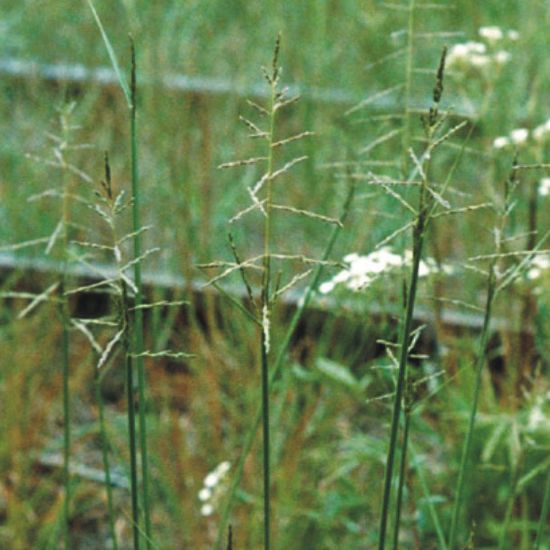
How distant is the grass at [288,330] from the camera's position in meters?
1.77

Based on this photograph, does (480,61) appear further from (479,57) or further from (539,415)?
(539,415)

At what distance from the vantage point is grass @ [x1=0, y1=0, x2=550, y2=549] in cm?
177

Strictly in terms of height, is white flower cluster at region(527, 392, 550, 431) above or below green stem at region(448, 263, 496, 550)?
below

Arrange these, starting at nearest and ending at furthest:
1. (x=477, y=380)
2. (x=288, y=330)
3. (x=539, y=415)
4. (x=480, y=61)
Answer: (x=477, y=380), (x=288, y=330), (x=539, y=415), (x=480, y=61)

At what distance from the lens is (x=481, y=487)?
2.08 m

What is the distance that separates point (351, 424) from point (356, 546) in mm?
542

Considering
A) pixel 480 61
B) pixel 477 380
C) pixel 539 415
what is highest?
pixel 480 61

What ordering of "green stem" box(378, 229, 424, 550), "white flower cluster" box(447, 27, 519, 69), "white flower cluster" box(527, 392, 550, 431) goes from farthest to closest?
1. "white flower cluster" box(447, 27, 519, 69)
2. "white flower cluster" box(527, 392, 550, 431)
3. "green stem" box(378, 229, 424, 550)

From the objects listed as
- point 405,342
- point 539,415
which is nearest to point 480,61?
point 539,415

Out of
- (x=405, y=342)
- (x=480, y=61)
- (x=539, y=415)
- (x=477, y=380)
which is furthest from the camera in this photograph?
(x=480, y=61)

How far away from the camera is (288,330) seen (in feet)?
4.35

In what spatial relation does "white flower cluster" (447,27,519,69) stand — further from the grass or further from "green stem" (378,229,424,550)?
"green stem" (378,229,424,550)

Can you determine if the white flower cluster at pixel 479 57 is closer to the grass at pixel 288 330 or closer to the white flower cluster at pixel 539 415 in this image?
the grass at pixel 288 330

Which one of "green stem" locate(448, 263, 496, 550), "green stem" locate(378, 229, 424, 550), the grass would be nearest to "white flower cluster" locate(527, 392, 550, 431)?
the grass
